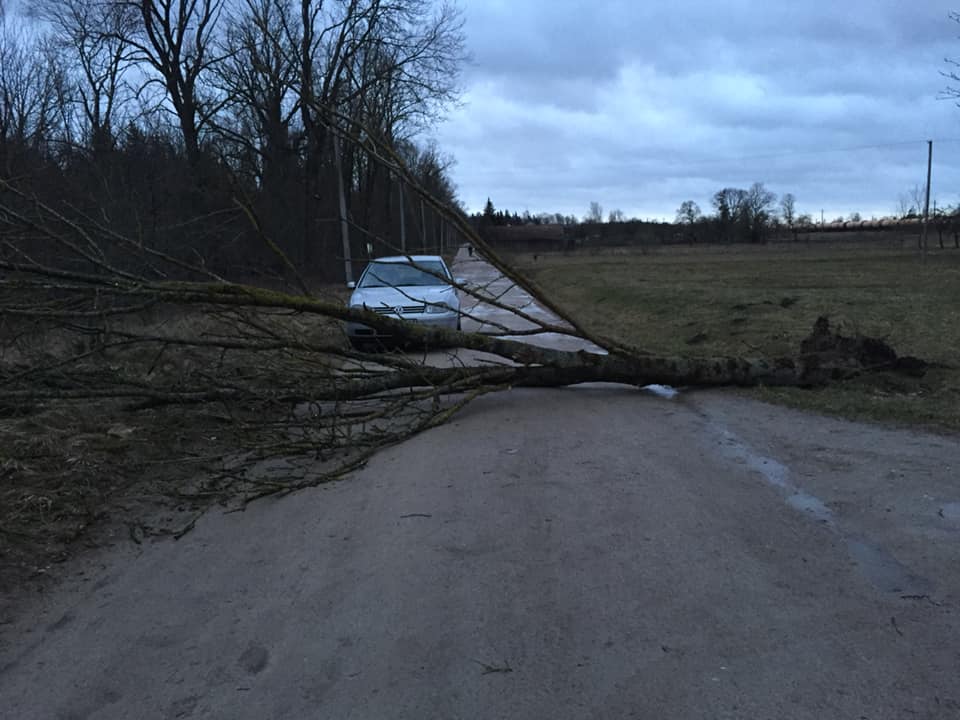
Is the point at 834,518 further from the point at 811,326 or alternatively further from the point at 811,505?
the point at 811,326

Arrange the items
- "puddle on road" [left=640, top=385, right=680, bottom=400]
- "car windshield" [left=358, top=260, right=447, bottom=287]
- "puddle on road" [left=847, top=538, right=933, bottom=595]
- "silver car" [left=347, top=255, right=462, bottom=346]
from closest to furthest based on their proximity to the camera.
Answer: "puddle on road" [left=847, top=538, right=933, bottom=595]
"puddle on road" [left=640, top=385, right=680, bottom=400]
"silver car" [left=347, top=255, right=462, bottom=346]
"car windshield" [left=358, top=260, right=447, bottom=287]

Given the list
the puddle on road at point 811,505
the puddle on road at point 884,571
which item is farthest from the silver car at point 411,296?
the puddle on road at point 884,571

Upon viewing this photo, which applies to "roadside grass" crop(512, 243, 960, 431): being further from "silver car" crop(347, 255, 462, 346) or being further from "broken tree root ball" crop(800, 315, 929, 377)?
"silver car" crop(347, 255, 462, 346)

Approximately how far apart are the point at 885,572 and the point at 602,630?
166cm

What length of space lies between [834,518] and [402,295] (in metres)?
9.91

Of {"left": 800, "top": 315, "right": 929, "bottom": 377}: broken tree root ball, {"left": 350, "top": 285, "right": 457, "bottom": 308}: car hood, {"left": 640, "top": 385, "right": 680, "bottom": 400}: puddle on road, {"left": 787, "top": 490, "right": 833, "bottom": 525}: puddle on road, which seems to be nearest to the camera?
{"left": 787, "top": 490, "right": 833, "bottom": 525}: puddle on road

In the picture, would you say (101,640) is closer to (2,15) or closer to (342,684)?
(342,684)

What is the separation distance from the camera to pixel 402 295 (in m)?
14.2

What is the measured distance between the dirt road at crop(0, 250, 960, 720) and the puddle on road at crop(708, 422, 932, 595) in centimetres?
2

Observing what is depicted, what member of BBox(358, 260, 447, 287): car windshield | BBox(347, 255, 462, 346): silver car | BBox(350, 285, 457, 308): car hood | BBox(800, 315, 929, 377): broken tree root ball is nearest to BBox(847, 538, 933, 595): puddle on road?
BBox(800, 315, 929, 377): broken tree root ball

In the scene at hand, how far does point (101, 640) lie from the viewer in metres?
3.98

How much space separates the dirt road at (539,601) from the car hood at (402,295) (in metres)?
7.66

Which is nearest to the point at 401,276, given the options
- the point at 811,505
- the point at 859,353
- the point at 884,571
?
the point at 859,353

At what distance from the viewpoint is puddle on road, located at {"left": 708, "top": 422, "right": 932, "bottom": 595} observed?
4168 millimetres
